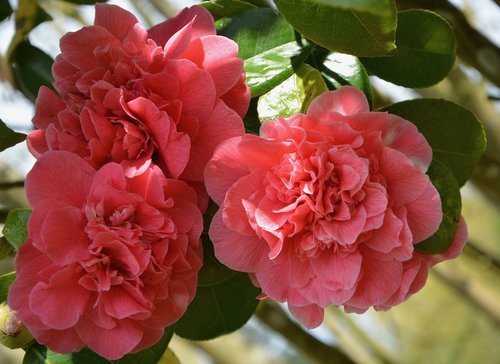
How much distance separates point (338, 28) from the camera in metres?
0.68

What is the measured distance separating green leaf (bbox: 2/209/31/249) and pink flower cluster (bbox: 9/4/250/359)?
9 centimetres

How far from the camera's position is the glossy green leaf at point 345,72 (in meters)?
0.73

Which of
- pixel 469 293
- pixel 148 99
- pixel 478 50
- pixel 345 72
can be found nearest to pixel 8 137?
pixel 148 99

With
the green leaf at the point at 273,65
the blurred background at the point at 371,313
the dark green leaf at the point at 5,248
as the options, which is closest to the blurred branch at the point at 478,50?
the blurred background at the point at 371,313

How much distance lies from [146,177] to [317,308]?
0.59 feet

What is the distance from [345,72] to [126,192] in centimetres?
25

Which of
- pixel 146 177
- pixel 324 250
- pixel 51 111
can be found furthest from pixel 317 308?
pixel 51 111

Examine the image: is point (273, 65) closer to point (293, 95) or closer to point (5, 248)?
point (293, 95)

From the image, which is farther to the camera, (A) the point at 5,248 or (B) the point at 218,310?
(B) the point at 218,310

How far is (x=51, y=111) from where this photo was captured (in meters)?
0.73

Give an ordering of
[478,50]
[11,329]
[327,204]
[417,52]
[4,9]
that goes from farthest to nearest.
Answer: [478,50] → [4,9] → [417,52] → [11,329] → [327,204]

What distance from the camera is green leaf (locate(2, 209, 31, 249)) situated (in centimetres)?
72

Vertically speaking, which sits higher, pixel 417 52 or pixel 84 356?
pixel 417 52

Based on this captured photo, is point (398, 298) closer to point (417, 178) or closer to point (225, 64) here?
point (417, 178)
